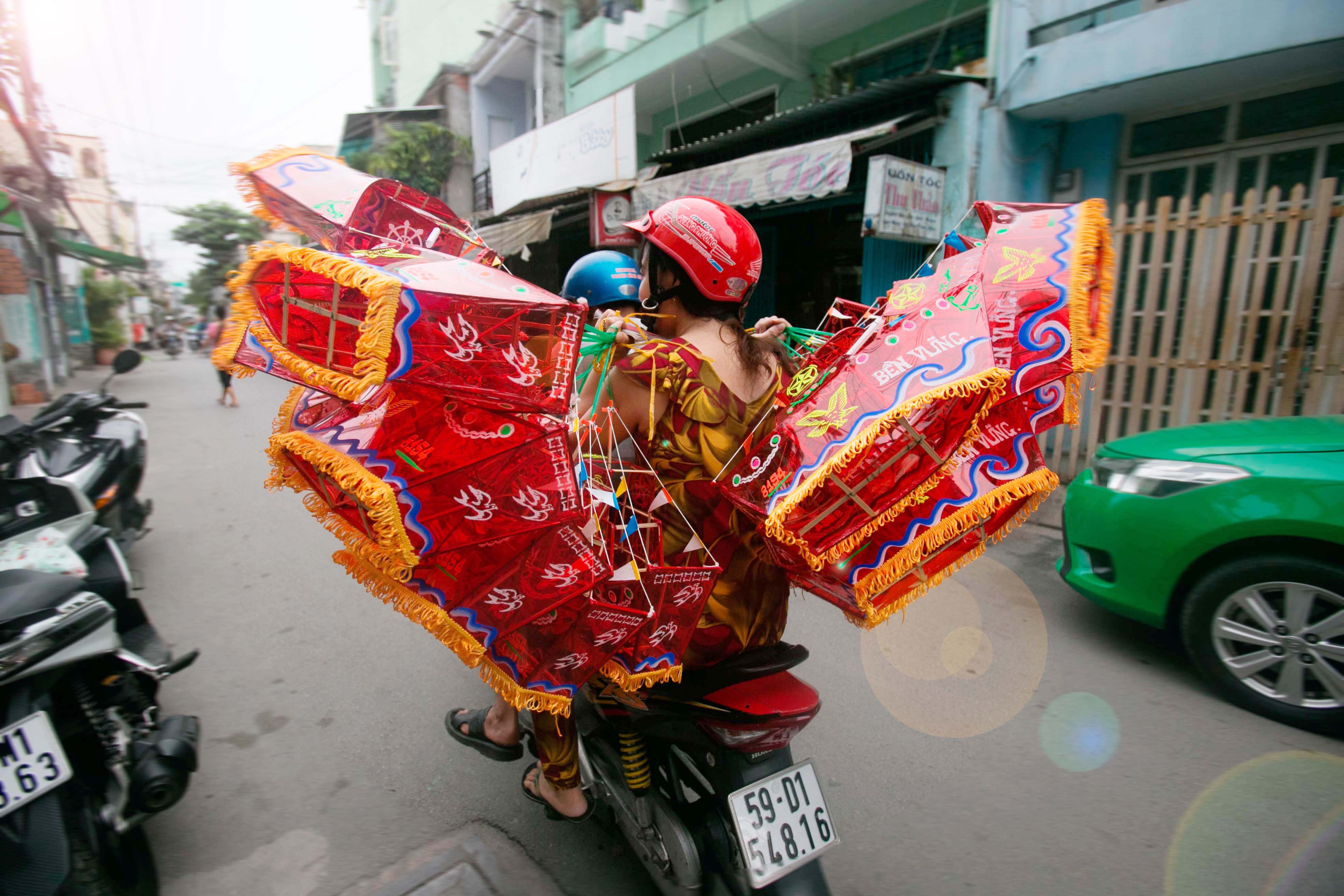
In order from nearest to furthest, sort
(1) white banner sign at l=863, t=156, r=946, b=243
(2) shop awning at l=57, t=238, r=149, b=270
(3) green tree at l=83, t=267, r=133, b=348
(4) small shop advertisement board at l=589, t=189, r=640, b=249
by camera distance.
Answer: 1. (1) white banner sign at l=863, t=156, r=946, b=243
2. (4) small shop advertisement board at l=589, t=189, r=640, b=249
3. (2) shop awning at l=57, t=238, r=149, b=270
4. (3) green tree at l=83, t=267, r=133, b=348

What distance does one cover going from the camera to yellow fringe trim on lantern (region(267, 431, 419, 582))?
4.03 ft

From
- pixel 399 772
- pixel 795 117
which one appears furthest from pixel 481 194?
pixel 399 772

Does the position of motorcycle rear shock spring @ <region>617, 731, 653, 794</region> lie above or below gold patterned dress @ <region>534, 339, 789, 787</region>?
below

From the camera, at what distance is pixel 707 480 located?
5.48 ft

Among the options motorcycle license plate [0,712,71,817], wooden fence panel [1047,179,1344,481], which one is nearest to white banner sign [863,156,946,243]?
wooden fence panel [1047,179,1344,481]

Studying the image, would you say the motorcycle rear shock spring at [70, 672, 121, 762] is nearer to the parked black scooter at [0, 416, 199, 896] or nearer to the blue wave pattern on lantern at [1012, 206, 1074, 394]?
the parked black scooter at [0, 416, 199, 896]

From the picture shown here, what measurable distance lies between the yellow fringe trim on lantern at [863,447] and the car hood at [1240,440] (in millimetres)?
2452

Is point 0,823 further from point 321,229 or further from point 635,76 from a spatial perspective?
point 635,76

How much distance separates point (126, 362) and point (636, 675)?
322cm

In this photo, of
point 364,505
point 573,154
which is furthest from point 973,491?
point 573,154

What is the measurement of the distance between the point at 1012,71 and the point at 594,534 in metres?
6.61

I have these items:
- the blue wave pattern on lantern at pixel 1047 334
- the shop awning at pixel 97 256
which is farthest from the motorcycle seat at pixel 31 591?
the shop awning at pixel 97 256

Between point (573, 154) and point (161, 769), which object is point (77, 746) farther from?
point (573, 154)

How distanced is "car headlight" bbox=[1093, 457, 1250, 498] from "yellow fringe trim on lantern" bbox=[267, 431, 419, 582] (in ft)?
10.5
